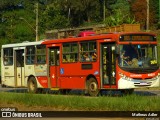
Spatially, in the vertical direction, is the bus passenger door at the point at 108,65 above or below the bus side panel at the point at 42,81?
above

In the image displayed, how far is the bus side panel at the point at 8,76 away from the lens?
1230 inches

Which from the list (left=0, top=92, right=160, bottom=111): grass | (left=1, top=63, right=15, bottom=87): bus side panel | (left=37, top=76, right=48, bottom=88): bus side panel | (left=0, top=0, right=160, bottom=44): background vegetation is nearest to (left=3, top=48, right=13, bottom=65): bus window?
(left=1, top=63, right=15, bottom=87): bus side panel

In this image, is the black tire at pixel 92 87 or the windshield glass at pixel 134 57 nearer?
the windshield glass at pixel 134 57

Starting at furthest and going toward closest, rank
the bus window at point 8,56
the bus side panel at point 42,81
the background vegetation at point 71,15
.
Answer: the background vegetation at point 71,15 < the bus window at point 8,56 < the bus side panel at point 42,81

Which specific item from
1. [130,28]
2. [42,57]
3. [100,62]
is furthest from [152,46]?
[130,28]

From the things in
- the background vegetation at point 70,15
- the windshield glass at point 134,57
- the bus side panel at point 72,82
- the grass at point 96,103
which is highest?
the background vegetation at point 70,15

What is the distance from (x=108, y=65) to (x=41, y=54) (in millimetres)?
5886

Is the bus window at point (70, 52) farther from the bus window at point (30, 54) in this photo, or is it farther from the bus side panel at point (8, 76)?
the bus side panel at point (8, 76)

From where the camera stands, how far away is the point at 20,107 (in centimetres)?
1933

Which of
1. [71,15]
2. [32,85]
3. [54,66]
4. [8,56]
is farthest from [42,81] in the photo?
[71,15]

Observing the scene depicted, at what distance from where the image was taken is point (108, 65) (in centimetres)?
2431

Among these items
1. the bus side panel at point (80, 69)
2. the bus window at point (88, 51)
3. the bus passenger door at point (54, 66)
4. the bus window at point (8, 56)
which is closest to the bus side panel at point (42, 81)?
the bus passenger door at point (54, 66)

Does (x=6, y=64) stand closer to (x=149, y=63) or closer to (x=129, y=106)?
(x=149, y=63)

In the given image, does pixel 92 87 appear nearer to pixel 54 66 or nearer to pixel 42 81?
→ pixel 54 66
